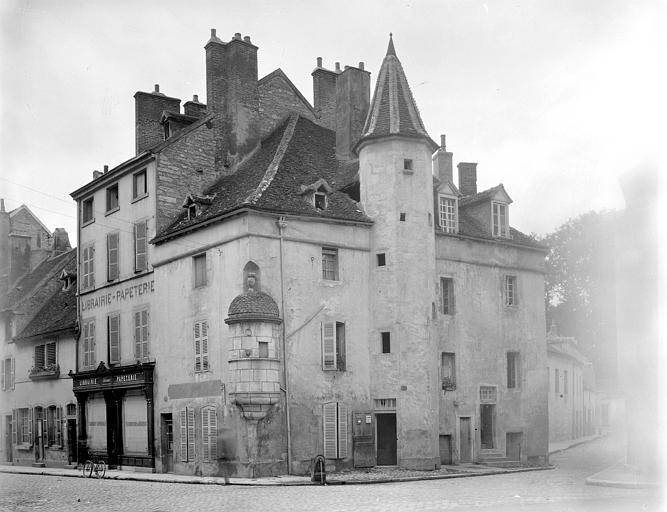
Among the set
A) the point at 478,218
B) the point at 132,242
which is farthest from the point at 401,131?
the point at 132,242

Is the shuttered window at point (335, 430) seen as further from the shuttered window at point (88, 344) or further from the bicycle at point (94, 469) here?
the shuttered window at point (88, 344)

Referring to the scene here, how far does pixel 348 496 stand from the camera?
23281 mm

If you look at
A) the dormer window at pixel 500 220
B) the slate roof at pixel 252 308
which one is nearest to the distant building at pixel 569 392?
the dormer window at pixel 500 220

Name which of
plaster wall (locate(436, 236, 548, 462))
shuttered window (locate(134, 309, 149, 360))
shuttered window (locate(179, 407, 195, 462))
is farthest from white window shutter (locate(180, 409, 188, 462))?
plaster wall (locate(436, 236, 548, 462))

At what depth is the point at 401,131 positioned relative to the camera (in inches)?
1326

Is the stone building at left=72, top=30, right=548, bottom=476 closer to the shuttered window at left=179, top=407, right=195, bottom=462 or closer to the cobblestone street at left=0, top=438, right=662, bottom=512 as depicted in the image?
the shuttered window at left=179, top=407, right=195, bottom=462

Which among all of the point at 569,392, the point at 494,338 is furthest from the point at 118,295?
the point at 569,392

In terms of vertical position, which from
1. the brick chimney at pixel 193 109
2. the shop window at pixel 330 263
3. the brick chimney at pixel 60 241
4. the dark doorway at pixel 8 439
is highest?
the brick chimney at pixel 193 109

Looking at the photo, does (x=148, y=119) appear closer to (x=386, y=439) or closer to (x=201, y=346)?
(x=201, y=346)

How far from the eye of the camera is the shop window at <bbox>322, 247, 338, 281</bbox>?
3300 centimetres

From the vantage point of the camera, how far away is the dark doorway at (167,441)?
33.9 meters

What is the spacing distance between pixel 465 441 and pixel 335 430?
604 centimetres

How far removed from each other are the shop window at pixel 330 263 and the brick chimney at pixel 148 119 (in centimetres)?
1049

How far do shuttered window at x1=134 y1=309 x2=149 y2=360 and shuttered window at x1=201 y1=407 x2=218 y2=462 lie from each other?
16.7ft
